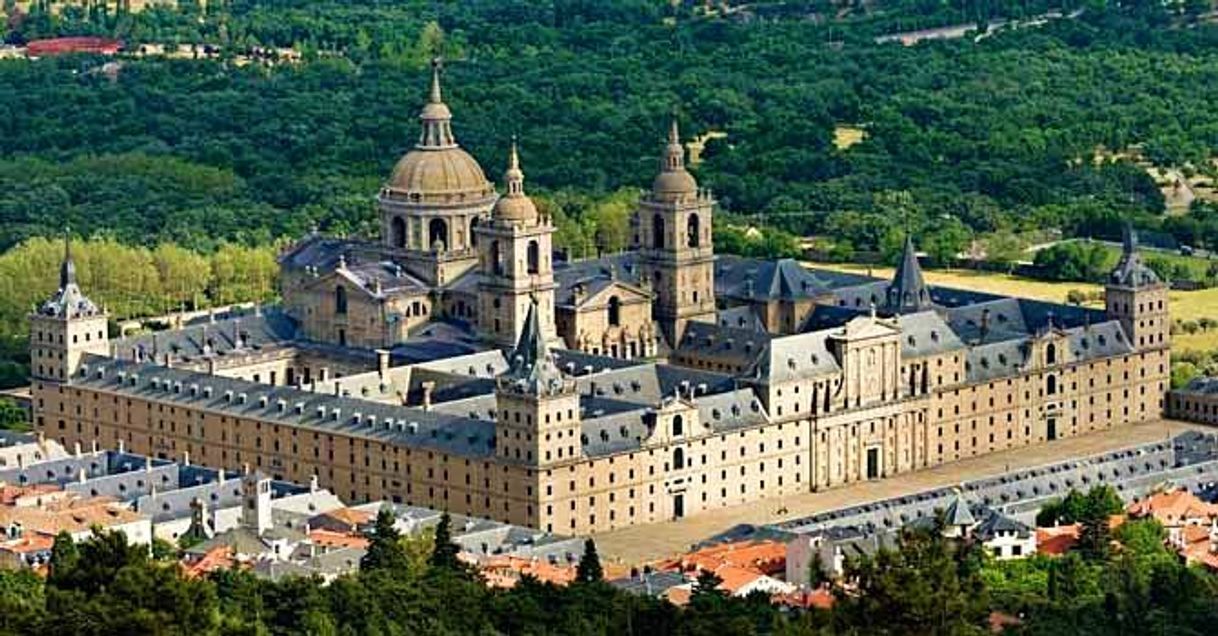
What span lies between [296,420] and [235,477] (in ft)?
15.8

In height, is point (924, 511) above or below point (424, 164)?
below

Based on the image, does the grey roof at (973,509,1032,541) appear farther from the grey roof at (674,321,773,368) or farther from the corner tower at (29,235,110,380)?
the corner tower at (29,235,110,380)

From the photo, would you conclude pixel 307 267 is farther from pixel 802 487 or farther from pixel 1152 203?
pixel 1152 203

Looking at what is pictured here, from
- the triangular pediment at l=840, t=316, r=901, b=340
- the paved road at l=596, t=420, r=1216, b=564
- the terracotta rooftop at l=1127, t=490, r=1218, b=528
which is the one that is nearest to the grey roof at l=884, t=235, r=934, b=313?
the triangular pediment at l=840, t=316, r=901, b=340

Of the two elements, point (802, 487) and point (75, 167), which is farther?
point (75, 167)

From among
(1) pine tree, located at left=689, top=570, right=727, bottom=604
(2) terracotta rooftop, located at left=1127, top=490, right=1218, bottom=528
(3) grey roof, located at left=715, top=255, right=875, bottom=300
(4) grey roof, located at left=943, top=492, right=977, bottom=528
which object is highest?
(3) grey roof, located at left=715, top=255, right=875, bottom=300

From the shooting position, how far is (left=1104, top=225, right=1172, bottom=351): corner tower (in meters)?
127

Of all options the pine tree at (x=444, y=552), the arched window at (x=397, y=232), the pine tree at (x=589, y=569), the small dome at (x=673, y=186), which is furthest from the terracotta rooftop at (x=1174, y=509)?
the arched window at (x=397, y=232)

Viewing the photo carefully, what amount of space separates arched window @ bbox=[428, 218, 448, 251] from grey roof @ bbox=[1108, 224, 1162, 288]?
75.5 ft

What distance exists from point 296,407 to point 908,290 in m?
22.7

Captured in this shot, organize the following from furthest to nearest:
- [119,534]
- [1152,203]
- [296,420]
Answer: [1152,203] < [296,420] < [119,534]

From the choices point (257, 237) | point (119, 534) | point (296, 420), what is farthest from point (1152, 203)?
point (119, 534)

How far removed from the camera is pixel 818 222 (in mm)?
170500

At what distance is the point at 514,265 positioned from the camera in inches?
4779
